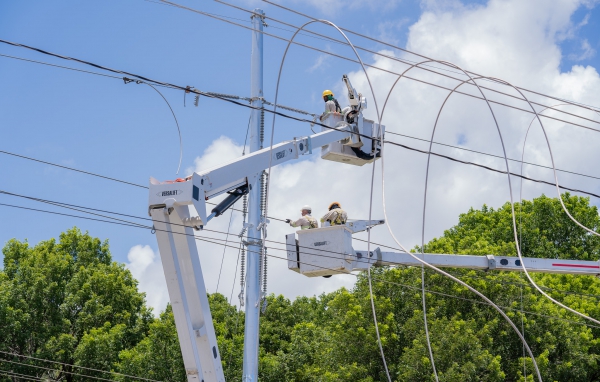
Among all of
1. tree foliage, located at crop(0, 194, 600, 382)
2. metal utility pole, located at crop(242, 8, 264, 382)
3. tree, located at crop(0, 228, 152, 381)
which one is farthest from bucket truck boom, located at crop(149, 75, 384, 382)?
tree, located at crop(0, 228, 152, 381)

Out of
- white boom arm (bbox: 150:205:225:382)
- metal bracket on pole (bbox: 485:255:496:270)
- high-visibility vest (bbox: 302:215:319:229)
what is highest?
high-visibility vest (bbox: 302:215:319:229)

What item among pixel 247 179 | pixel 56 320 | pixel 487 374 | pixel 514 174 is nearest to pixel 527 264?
pixel 514 174

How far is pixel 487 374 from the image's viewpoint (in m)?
25.8

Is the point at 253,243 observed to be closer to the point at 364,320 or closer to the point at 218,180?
the point at 218,180

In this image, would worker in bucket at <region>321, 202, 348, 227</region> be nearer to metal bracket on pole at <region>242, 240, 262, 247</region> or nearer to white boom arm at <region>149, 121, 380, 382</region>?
metal bracket on pole at <region>242, 240, 262, 247</region>

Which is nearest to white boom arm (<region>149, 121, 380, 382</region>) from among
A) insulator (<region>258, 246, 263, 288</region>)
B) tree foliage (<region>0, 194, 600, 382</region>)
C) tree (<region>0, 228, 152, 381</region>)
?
insulator (<region>258, 246, 263, 288</region>)

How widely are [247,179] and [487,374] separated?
14.9 m

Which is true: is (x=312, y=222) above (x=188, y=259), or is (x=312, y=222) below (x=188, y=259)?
above

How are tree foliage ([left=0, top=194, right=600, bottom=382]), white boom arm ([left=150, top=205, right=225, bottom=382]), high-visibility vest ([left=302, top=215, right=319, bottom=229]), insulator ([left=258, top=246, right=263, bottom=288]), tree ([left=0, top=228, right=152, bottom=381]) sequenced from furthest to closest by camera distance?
tree ([left=0, top=228, right=152, bottom=381]), tree foliage ([left=0, top=194, right=600, bottom=382]), insulator ([left=258, top=246, right=263, bottom=288]), high-visibility vest ([left=302, top=215, right=319, bottom=229]), white boom arm ([left=150, top=205, right=225, bottom=382])

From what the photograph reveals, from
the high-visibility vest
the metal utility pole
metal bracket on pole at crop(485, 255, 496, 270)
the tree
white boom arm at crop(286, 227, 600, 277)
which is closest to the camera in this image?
white boom arm at crop(286, 227, 600, 277)

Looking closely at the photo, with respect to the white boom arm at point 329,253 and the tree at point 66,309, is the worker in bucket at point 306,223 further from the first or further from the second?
the tree at point 66,309

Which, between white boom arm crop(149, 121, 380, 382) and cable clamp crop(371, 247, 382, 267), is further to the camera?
cable clamp crop(371, 247, 382, 267)

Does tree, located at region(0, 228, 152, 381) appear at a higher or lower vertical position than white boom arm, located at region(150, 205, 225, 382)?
higher

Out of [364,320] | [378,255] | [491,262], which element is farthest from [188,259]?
[364,320]
